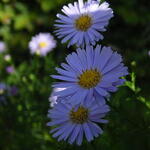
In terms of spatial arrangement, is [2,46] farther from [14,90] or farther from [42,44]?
[14,90]

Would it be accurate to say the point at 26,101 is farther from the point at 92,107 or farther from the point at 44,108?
the point at 92,107

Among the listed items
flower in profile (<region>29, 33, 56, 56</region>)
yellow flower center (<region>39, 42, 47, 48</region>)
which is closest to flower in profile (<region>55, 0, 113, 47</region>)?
flower in profile (<region>29, 33, 56, 56</region>)

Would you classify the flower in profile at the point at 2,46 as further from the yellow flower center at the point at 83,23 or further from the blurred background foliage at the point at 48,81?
the yellow flower center at the point at 83,23

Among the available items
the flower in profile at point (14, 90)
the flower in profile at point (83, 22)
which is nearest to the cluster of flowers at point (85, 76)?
the flower in profile at point (83, 22)

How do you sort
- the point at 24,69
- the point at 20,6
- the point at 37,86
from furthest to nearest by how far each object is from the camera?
1. the point at 20,6
2. the point at 24,69
3. the point at 37,86

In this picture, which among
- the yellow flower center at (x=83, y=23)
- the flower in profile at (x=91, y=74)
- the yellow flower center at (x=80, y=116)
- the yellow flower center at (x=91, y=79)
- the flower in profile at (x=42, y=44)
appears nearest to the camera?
the flower in profile at (x=91, y=74)

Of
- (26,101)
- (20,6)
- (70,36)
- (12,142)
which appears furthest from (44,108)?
(20,6)
